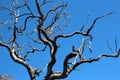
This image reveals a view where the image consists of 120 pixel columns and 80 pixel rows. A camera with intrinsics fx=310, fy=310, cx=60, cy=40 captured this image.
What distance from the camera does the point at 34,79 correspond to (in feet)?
38.6

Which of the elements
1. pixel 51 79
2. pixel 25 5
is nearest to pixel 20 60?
pixel 51 79

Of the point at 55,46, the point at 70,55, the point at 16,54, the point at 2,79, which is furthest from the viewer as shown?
the point at 2,79

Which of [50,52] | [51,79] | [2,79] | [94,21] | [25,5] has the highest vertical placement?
[25,5]

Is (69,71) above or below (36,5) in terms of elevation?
below

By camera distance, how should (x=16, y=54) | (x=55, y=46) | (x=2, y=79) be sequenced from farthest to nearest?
(x=2, y=79) < (x=16, y=54) < (x=55, y=46)

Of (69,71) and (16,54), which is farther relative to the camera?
(16,54)

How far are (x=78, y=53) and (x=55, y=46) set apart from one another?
1071 mm

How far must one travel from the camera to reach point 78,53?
11508mm

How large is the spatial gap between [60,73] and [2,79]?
10.4 meters

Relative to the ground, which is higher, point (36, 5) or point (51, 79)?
point (36, 5)

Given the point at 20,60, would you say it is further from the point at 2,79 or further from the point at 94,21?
the point at 2,79

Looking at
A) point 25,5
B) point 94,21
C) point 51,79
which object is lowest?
point 51,79

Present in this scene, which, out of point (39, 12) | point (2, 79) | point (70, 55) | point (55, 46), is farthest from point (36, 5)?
point (2, 79)

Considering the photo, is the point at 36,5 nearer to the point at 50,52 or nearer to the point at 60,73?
the point at 50,52
